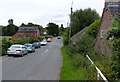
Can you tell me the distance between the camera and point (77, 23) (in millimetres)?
47031

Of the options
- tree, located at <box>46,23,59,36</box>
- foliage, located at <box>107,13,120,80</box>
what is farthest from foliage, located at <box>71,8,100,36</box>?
tree, located at <box>46,23,59,36</box>

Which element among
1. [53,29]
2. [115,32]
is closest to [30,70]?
[115,32]

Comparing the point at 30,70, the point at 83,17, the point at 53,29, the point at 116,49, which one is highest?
the point at 83,17

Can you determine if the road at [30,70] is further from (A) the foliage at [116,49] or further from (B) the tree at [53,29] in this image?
(B) the tree at [53,29]

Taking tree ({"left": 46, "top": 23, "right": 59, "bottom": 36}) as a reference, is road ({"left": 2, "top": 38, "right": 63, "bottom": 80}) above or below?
→ below

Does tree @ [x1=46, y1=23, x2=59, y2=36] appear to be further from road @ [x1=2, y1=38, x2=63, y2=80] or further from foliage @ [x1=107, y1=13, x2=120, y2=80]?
foliage @ [x1=107, y1=13, x2=120, y2=80]

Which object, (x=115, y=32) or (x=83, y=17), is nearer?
(x=115, y=32)

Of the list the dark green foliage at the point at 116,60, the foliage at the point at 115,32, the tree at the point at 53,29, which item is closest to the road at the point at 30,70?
the dark green foliage at the point at 116,60

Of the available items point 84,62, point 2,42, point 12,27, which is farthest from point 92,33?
point 12,27

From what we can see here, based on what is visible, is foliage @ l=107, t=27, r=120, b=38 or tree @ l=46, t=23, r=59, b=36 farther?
tree @ l=46, t=23, r=59, b=36

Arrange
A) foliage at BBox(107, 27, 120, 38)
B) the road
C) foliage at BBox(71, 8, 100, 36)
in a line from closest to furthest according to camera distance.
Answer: foliage at BBox(107, 27, 120, 38)
the road
foliage at BBox(71, 8, 100, 36)

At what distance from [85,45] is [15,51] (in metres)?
9.85

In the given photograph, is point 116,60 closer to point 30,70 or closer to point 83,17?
point 30,70

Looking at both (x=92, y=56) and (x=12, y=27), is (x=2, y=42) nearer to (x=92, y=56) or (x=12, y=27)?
(x=92, y=56)
